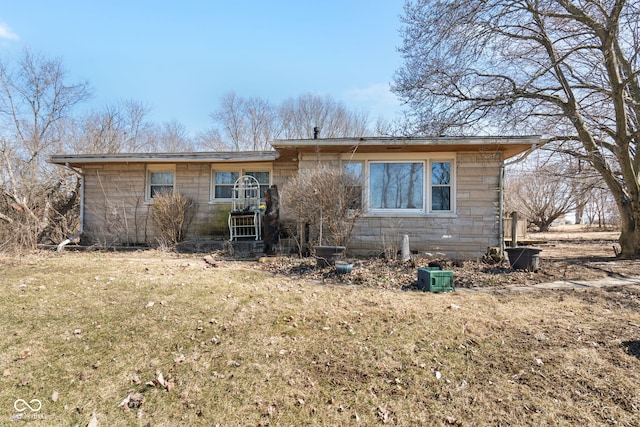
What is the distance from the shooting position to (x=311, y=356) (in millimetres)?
3008

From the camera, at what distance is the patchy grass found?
2357 millimetres

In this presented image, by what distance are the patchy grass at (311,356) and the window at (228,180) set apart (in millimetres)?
5291

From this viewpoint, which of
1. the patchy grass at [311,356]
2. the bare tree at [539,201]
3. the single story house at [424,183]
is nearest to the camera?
the patchy grass at [311,356]

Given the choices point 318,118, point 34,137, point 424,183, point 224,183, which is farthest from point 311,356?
point 318,118

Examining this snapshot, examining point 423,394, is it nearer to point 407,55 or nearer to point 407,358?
point 407,358

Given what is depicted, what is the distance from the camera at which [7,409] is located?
2355 mm

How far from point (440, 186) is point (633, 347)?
5273 mm

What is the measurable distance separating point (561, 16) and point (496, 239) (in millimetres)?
6098

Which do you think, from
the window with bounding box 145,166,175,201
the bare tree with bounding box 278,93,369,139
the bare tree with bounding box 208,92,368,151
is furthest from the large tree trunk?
the bare tree with bounding box 208,92,368,151

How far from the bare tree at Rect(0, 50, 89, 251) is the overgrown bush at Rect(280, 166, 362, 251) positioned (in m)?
6.25

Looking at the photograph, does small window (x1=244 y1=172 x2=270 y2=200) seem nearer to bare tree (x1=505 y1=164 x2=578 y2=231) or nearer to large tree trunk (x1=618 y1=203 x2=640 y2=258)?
large tree trunk (x1=618 y1=203 x2=640 y2=258)

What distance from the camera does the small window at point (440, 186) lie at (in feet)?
26.1

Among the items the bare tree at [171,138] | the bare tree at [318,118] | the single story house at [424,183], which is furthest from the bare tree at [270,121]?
the single story house at [424,183]

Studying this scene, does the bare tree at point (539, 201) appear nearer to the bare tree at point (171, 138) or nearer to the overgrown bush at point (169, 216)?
the overgrown bush at point (169, 216)
